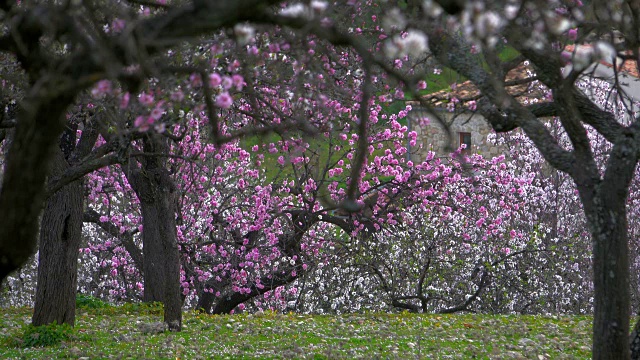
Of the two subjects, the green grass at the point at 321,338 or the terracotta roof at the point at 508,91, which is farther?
the green grass at the point at 321,338

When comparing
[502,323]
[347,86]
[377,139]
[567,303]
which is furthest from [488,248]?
[347,86]

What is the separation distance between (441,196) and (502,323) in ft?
17.5

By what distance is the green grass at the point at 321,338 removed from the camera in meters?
10.1

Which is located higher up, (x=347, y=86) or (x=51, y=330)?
→ (x=347, y=86)

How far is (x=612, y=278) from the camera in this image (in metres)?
7.11

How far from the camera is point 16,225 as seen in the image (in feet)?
16.4

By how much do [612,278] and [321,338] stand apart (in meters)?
5.43

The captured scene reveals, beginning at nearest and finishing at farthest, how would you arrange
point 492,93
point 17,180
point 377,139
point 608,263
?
point 17,180, point 608,263, point 492,93, point 377,139

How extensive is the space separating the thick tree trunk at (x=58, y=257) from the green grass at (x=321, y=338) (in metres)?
0.45

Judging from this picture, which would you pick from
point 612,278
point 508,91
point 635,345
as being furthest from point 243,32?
point 508,91

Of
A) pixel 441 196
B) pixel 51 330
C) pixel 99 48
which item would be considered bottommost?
pixel 51 330

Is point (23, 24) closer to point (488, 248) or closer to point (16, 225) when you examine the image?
point (16, 225)

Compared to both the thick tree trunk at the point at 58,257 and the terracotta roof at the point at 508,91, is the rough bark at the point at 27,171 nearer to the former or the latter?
the terracotta roof at the point at 508,91

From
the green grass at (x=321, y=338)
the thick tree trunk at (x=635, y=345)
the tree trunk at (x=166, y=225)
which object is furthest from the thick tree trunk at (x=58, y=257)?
the thick tree trunk at (x=635, y=345)
